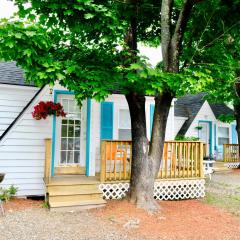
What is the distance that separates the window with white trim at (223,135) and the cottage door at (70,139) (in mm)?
12782

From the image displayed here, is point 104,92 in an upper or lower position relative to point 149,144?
upper

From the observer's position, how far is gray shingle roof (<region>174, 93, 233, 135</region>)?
1866 centimetres

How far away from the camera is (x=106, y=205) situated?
724cm

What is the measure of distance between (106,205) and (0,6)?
17.2 feet

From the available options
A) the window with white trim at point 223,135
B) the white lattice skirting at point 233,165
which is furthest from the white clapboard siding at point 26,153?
the window with white trim at point 223,135

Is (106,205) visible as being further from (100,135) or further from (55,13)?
(55,13)

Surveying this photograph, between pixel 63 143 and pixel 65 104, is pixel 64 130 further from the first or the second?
pixel 65 104

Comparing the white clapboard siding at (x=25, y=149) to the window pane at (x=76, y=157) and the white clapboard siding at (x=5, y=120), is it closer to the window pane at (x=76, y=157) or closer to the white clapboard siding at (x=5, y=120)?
the white clapboard siding at (x=5, y=120)

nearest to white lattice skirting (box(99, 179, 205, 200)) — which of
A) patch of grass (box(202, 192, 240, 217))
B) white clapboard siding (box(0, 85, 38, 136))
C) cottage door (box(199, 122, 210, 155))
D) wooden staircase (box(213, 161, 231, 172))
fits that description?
patch of grass (box(202, 192, 240, 217))

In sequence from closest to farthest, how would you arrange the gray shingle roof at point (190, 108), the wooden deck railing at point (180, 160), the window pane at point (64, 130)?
the wooden deck railing at point (180, 160) → the window pane at point (64, 130) → the gray shingle roof at point (190, 108)

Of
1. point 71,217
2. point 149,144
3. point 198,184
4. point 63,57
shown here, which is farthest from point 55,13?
point 198,184

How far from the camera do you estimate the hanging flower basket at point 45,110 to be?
8023 millimetres

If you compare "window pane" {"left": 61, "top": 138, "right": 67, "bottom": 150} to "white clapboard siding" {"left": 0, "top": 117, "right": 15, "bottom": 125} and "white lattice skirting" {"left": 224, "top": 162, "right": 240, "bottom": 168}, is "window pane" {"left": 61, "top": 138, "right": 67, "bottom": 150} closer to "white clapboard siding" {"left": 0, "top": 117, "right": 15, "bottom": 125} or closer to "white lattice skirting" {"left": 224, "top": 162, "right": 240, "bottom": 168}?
"white clapboard siding" {"left": 0, "top": 117, "right": 15, "bottom": 125}

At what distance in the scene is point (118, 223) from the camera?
6039 millimetres
